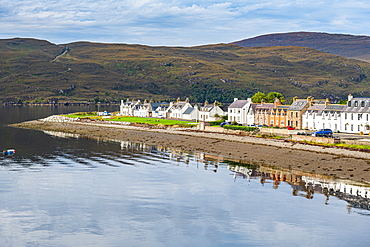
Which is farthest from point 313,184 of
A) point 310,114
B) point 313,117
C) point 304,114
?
point 304,114

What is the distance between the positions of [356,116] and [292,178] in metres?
32.7

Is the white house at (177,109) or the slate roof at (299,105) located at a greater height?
the slate roof at (299,105)

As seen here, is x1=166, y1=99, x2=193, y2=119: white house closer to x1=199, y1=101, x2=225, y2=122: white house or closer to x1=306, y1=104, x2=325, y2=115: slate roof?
x1=199, y1=101, x2=225, y2=122: white house

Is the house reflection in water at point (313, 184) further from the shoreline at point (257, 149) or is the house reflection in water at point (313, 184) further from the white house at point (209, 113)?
the white house at point (209, 113)

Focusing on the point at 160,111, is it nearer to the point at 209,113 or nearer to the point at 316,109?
the point at 209,113

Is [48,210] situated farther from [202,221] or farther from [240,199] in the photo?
[240,199]

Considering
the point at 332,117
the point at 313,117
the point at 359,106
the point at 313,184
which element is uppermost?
the point at 359,106

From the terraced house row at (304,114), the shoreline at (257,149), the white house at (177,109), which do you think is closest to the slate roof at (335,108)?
the terraced house row at (304,114)

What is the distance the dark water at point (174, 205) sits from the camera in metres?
40.8

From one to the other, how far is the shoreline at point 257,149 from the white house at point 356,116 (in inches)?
624

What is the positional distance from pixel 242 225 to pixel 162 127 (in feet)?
237

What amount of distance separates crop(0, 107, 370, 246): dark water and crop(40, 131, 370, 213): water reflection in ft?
0.38

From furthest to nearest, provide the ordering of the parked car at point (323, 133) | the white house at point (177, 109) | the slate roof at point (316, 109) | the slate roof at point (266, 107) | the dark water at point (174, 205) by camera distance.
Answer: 1. the white house at point (177, 109)
2. the slate roof at point (266, 107)
3. the slate roof at point (316, 109)
4. the parked car at point (323, 133)
5. the dark water at point (174, 205)

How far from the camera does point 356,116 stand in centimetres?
8850
